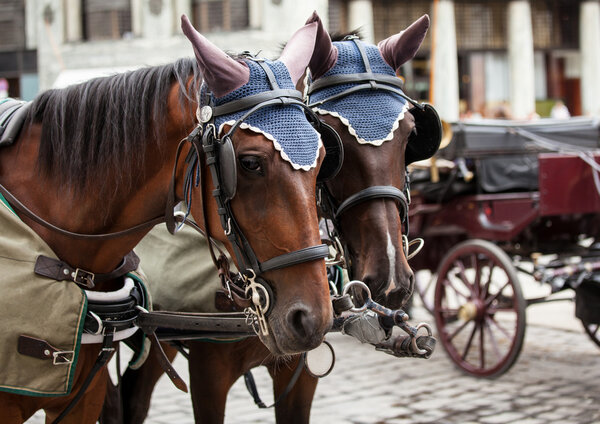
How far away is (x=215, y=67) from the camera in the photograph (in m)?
1.87

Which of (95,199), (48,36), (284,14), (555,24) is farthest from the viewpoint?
(555,24)

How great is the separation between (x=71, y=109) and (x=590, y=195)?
13.9 ft

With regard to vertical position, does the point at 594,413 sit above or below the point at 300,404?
below

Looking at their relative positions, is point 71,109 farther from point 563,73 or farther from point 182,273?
point 563,73

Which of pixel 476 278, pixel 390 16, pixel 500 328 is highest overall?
pixel 390 16

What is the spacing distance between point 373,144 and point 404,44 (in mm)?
503

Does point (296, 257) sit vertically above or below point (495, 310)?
above

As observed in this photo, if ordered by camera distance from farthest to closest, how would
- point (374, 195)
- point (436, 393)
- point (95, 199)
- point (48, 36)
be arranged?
point (48, 36), point (436, 393), point (374, 195), point (95, 199)

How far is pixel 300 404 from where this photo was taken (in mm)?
2912

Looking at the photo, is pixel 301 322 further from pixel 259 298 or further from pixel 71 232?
pixel 71 232

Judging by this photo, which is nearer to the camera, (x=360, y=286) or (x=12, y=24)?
(x=360, y=286)

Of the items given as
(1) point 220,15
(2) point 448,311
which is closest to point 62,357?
(2) point 448,311

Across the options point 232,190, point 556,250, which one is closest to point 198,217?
point 232,190

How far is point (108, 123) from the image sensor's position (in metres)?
2.15
